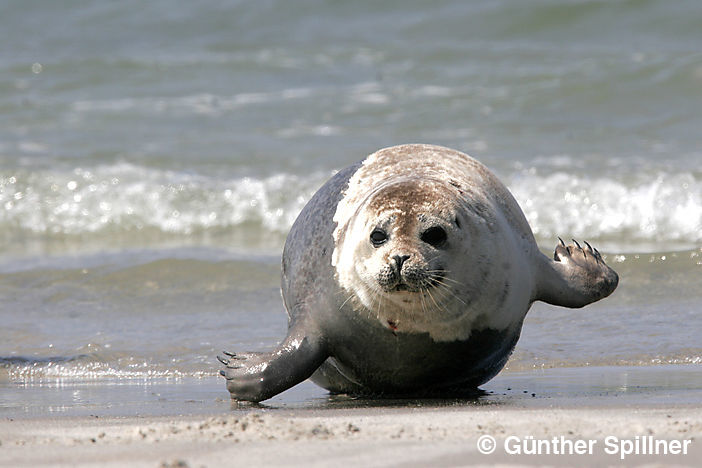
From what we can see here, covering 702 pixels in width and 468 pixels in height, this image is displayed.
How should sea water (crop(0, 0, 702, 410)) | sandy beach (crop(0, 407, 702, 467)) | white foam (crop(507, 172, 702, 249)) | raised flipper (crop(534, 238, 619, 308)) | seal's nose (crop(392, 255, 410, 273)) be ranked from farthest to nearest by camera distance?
1. white foam (crop(507, 172, 702, 249))
2. sea water (crop(0, 0, 702, 410))
3. raised flipper (crop(534, 238, 619, 308))
4. seal's nose (crop(392, 255, 410, 273))
5. sandy beach (crop(0, 407, 702, 467))

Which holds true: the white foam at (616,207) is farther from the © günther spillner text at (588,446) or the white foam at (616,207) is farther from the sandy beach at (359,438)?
the © günther spillner text at (588,446)

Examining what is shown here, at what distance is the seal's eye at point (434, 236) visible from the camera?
4.82 m

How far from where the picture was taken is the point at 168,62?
20.1 metres

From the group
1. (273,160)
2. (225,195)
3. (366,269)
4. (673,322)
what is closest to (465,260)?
(366,269)

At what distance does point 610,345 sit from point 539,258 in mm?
1445

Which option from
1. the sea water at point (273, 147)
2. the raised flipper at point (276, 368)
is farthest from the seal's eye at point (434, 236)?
the sea water at point (273, 147)

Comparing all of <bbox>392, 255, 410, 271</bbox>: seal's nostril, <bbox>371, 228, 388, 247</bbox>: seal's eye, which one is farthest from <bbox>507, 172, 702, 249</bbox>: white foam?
<bbox>392, 255, 410, 271</bbox>: seal's nostril

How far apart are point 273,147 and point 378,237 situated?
33.0 feet

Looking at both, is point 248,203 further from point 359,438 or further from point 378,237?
point 359,438

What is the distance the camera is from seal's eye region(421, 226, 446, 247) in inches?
190

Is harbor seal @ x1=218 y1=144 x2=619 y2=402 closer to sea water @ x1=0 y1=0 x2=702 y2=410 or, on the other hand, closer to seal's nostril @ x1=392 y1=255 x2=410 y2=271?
seal's nostril @ x1=392 y1=255 x2=410 y2=271

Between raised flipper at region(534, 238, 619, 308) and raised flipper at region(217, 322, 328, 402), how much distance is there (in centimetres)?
117

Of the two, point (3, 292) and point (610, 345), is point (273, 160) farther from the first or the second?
point (610, 345)

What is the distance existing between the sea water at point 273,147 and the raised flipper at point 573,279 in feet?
2.50
